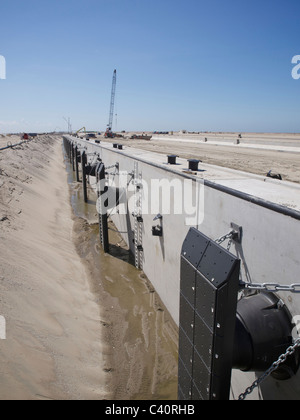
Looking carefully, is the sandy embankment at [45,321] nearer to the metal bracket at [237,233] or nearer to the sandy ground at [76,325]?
the sandy ground at [76,325]

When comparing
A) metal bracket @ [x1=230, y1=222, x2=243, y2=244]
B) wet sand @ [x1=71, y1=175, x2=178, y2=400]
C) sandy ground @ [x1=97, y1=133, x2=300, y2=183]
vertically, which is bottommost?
wet sand @ [x1=71, y1=175, x2=178, y2=400]

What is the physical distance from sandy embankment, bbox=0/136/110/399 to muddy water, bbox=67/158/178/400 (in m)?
0.30

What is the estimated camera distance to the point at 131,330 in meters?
7.22

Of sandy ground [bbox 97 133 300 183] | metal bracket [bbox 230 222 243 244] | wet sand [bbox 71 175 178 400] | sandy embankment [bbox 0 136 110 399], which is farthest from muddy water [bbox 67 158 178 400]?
sandy ground [bbox 97 133 300 183]

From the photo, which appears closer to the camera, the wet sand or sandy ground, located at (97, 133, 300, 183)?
the wet sand

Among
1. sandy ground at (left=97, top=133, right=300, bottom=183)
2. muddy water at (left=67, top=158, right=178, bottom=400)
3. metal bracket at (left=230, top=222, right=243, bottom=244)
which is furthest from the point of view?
sandy ground at (left=97, top=133, right=300, bottom=183)

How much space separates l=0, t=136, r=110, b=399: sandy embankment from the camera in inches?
192

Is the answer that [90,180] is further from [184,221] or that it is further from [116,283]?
[184,221]

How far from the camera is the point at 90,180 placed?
26.9 m

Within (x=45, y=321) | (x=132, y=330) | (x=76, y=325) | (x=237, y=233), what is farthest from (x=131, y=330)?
→ (x=237, y=233)

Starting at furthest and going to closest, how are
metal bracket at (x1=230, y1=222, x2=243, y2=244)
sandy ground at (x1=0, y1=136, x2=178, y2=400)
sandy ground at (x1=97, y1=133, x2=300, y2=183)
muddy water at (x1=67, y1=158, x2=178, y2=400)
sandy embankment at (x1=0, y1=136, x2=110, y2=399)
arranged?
sandy ground at (x1=97, y1=133, x2=300, y2=183), muddy water at (x1=67, y1=158, x2=178, y2=400), sandy ground at (x1=0, y1=136, x2=178, y2=400), sandy embankment at (x1=0, y1=136, x2=110, y2=399), metal bracket at (x1=230, y1=222, x2=243, y2=244)

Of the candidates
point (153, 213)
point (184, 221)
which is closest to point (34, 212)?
point (153, 213)

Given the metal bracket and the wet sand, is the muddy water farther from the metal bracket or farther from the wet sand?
→ the metal bracket

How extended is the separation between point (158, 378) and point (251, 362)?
3456mm
